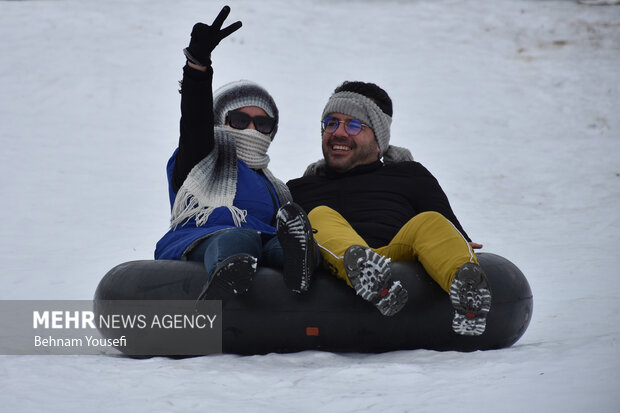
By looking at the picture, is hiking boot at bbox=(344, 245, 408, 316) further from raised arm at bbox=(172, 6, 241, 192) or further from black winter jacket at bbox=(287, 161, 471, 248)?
raised arm at bbox=(172, 6, 241, 192)

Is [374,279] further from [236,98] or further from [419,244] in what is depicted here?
[236,98]

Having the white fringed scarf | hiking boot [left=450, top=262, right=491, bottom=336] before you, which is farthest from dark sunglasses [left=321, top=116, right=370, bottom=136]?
hiking boot [left=450, top=262, right=491, bottom=336]

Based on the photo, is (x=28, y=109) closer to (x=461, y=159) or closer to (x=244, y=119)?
(x=461, y=159)

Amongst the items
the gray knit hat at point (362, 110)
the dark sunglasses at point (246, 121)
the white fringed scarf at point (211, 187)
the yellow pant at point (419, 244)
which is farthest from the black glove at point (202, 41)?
the gray knit hat at point (362, 110)

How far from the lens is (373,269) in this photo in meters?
2.82

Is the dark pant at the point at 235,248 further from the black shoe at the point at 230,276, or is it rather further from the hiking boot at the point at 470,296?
the hiking boot at the point at 470,296

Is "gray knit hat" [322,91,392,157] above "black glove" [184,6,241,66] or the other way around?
the other way around

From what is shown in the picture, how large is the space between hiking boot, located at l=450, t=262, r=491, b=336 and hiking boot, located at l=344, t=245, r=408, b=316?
21 centimetres

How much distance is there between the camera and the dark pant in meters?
2.93

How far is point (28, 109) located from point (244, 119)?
5.87 meters

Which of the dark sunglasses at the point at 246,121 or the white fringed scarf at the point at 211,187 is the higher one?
the dark sunglasses at the point at 246,121

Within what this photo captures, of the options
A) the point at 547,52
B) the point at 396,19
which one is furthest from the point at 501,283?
the point at 396,19

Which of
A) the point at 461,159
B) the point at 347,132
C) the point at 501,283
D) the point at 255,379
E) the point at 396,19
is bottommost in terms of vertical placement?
the point at 255,379

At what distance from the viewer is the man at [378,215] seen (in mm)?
2844
